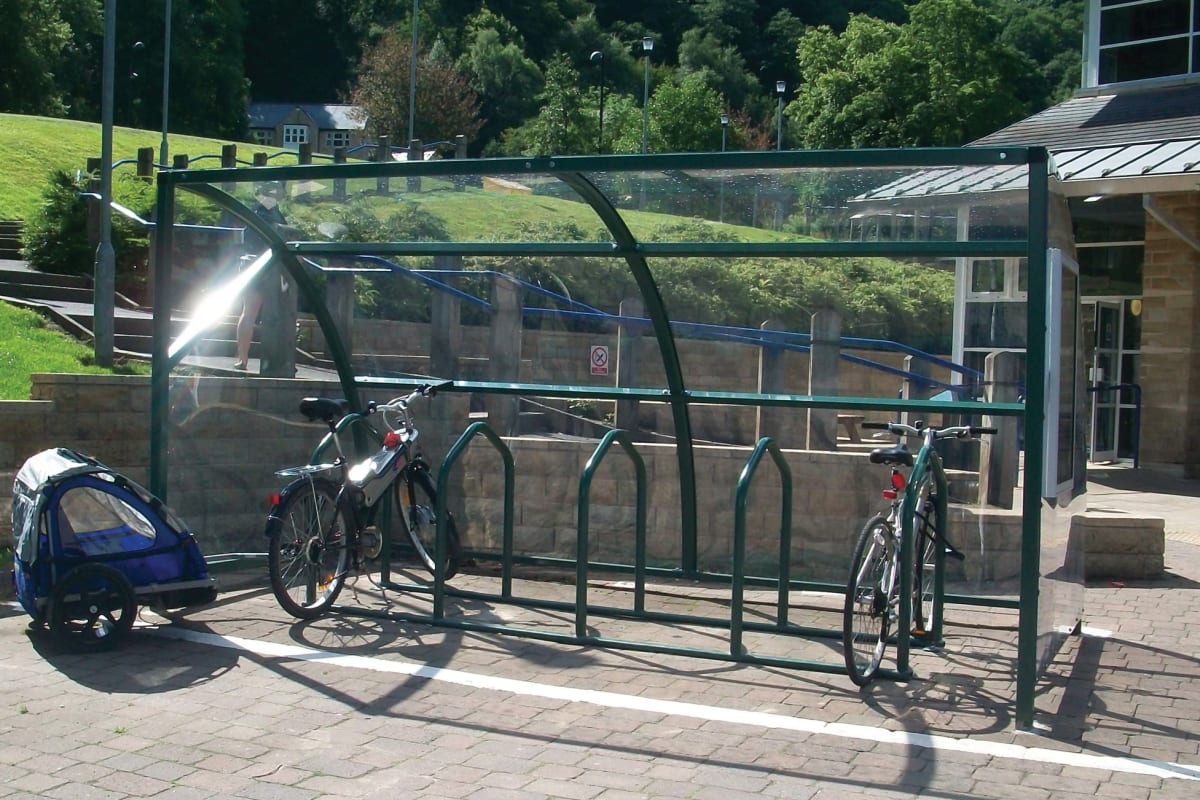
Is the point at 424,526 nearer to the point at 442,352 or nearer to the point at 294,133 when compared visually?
the point at 442,352

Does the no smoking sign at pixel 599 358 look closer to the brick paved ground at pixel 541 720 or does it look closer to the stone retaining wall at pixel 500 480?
the stone retaining wall at pixel 500 480

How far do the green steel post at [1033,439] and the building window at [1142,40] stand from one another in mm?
12630

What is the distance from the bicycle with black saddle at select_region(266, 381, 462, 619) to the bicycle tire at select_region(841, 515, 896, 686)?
7.11 feet

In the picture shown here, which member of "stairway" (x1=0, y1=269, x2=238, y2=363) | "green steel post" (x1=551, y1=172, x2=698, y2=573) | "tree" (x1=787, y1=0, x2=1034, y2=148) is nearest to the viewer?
"green steel post" (x1=551, y1=172, x2=698, y2=573)

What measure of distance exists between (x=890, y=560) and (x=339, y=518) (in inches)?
116

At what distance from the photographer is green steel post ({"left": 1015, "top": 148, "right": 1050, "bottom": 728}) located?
17.3ft

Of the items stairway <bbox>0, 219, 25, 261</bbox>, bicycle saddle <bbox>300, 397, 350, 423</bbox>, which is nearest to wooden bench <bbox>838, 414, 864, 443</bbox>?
bicycle saddle <bbox>300, 397, 350, 423</bbox>

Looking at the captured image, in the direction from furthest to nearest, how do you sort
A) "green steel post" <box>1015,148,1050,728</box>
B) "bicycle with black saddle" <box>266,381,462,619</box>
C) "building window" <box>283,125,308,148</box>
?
"building window" <box>283,125,308,148</box> → "bicycle with black saddle" <box>266,381,462,619</box> → "green steel post" <box>1015,148,1050,728</box>

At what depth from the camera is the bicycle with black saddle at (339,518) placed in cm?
672

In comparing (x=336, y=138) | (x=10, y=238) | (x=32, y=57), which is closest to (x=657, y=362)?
(x=10, y=238)

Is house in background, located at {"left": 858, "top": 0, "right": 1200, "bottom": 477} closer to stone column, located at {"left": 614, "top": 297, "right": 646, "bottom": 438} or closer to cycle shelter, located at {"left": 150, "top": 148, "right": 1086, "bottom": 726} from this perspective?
cycle shelter, located at {"left": 150, "top": 148, "right": 1086, "bottom": 726}

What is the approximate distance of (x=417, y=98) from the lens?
55688 millimetres

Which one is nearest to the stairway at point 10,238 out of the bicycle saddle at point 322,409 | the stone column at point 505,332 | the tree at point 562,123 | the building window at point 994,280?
the stone column at point 505,332

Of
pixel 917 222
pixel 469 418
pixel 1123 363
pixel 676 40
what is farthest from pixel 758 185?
pixel 676 40
